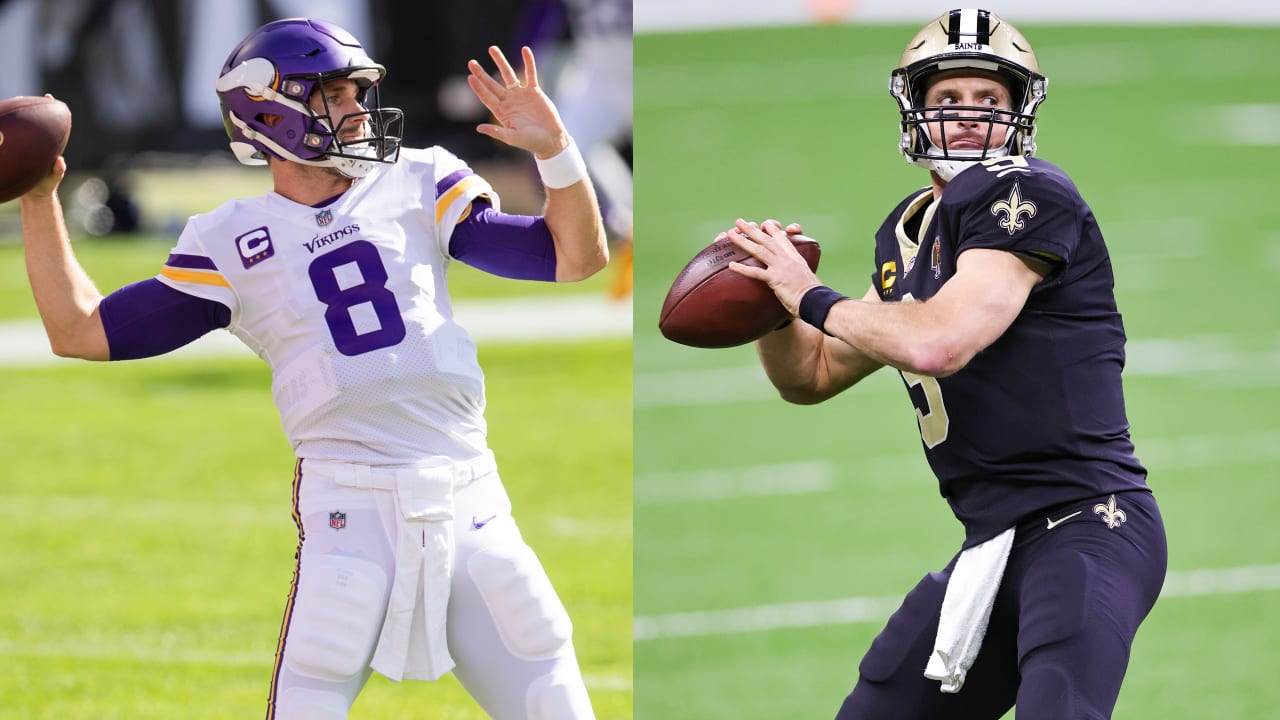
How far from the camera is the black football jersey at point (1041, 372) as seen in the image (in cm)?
351

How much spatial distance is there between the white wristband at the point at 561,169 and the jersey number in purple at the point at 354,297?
392 mm

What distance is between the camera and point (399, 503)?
361cm

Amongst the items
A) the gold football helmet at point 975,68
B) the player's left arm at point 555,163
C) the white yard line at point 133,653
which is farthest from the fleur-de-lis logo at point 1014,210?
the white yard line at point 133,653

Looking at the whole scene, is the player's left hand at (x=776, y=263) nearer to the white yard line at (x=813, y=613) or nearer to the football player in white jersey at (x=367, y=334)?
the football player in white jersey at (x=367, y=334)

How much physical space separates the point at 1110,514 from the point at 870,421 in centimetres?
621

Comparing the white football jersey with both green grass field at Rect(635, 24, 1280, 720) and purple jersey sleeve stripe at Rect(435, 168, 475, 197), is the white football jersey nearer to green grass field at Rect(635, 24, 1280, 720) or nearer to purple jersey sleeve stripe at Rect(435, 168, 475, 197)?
purple jersey sleeve stripe at Rect(435, 168, 475, 197)

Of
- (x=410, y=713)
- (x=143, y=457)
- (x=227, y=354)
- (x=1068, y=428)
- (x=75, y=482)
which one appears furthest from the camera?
(x=227, y=354)

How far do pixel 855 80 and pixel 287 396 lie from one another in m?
19.2

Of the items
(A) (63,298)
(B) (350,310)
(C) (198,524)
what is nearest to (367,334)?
(B) (350,310)

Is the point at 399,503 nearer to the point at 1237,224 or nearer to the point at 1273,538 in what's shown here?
the point at 1273,538

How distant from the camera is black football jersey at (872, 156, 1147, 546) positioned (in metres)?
3.51

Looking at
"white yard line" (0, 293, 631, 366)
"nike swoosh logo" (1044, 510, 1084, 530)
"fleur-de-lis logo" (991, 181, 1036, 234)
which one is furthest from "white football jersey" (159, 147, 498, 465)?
"white yard line" (0, 293, 631, 366)

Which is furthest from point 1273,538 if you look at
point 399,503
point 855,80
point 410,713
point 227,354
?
point 855,80

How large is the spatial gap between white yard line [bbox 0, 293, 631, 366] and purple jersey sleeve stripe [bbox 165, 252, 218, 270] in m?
8.86
